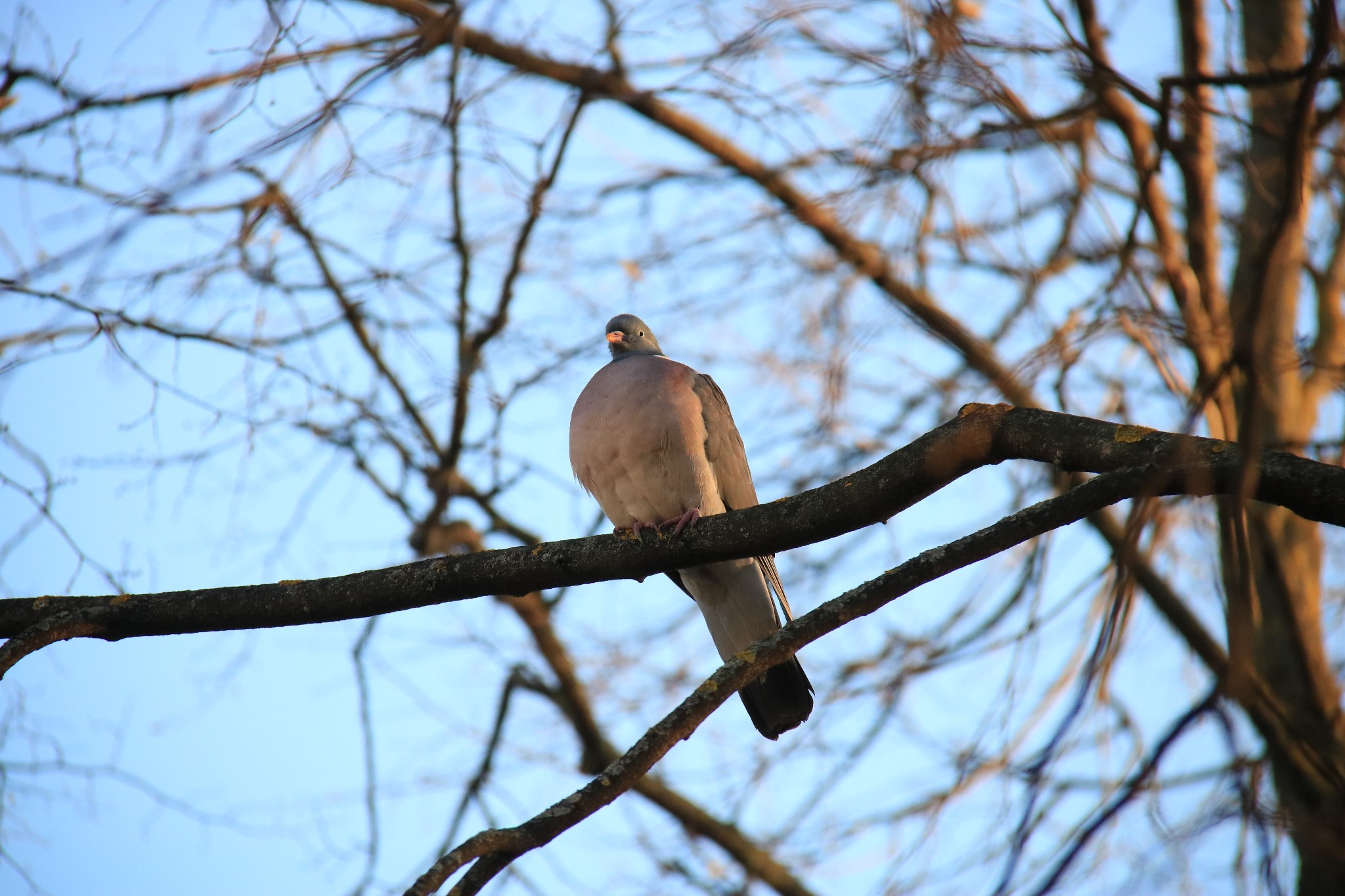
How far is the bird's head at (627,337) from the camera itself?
5.27 metres

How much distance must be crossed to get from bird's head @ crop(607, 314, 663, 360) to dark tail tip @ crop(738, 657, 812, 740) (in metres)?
1.84

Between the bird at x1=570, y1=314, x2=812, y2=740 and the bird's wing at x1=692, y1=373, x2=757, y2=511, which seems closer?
the bird at x1=570, y1=314, x2=812, y2=740

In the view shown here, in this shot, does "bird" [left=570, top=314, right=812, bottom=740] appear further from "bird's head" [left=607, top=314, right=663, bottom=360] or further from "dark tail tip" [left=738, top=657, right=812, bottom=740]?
"bird's head" [left=607, top=314, right=663, bottom=360]

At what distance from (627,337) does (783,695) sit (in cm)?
210

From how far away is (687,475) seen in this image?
432cm

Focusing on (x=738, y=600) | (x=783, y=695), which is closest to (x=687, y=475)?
(x=738, y=600)

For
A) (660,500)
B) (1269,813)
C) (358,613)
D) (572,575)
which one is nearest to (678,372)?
(660,500)

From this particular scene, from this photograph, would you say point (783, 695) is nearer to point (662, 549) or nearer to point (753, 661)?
point (662, 549)

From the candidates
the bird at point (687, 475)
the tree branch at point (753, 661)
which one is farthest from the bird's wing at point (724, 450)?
the tree branch at point (753, 661)

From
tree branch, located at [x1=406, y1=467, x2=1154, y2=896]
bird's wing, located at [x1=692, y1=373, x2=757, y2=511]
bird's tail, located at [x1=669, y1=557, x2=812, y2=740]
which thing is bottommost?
tree branch, located at [x1=406, y1=467, x2=1154, y2=896]

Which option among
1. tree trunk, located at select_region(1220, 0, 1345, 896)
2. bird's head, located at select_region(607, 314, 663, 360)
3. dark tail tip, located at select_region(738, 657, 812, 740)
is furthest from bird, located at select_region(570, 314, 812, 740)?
tree trunk, located at select_region(1220, 0, 1345, 896)

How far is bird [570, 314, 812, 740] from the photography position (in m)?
4.12

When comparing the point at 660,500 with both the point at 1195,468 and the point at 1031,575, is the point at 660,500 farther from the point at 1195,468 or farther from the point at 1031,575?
the point at 1195,468

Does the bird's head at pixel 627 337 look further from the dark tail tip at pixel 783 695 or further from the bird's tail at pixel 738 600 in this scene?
the dark tail tip at pixel 783 695
